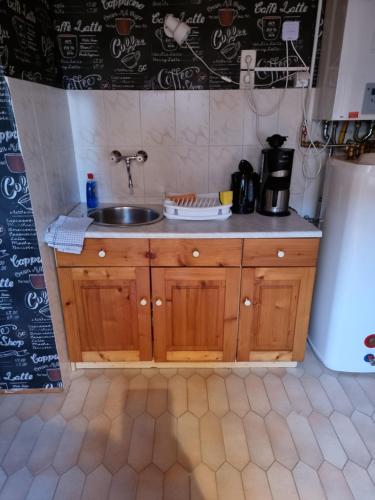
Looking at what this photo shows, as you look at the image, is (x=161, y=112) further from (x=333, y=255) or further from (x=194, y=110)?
(x=333, y=255)

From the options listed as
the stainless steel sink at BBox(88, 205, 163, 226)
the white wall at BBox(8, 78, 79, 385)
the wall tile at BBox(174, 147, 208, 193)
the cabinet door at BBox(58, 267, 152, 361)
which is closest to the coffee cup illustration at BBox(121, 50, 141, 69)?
the white wall at BBox(8, 78, 79, 385)

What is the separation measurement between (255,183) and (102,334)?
114 cm

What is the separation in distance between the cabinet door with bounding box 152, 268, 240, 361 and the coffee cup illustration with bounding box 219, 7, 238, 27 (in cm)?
129

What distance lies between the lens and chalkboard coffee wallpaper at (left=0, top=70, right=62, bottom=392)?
4.20ft

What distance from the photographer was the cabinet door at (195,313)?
1.58 m

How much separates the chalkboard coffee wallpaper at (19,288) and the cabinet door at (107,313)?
13 centimetres

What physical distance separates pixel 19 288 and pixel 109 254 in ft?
1.39

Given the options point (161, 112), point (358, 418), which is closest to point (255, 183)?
point (161, 112)

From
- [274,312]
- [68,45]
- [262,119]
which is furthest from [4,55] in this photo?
[274,312]

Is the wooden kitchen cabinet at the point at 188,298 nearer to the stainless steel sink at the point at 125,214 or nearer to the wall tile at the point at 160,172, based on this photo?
the stainless steel sink at the point at 125,214

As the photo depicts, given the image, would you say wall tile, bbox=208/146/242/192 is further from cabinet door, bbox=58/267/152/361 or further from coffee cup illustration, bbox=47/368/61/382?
A: coffee cup illustration, bbox=47/368/61/382

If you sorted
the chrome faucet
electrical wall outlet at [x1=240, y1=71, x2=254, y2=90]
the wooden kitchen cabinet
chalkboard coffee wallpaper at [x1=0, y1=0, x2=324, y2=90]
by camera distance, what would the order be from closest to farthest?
the wooden kitchen cabinet
chalkboard coffee wallpaper at [x1=0, y1=0, x2=324, y2=90]
electrical wall outlet at [x1=240, y1=71, x2=254, y2=90]
the chrome faucet

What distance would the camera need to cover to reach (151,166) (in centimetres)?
194

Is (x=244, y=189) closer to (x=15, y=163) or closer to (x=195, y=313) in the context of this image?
(x=195, y=313)
